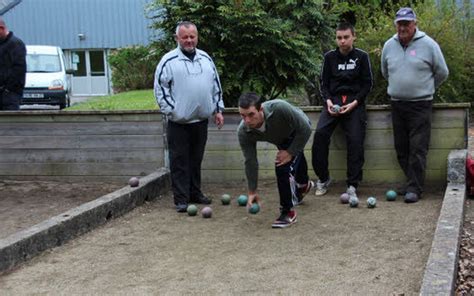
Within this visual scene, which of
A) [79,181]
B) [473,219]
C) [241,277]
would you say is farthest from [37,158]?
[473,219]

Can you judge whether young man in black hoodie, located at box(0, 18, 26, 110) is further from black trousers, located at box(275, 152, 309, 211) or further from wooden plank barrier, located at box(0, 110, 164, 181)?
black trousers, located at box(275, 152, 309, 211)

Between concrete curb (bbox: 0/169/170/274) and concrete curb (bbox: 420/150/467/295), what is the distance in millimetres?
2946

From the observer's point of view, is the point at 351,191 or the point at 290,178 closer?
the point at 290,178

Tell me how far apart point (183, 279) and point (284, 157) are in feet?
5.49

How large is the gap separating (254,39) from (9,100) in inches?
130

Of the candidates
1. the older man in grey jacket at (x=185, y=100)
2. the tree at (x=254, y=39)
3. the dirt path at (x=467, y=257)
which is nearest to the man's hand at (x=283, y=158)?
the older man in grey jacket at (x=185, y=100)

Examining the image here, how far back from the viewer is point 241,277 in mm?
4516

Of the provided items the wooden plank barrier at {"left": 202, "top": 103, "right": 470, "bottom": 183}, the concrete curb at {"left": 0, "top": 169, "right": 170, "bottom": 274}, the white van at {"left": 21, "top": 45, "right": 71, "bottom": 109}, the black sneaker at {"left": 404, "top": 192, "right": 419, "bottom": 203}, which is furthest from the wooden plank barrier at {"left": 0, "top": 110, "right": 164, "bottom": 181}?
the white van at {"left": 21, "top": 45, "right": 71, "bottom": 109}

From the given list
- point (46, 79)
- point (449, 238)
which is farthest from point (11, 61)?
point (46, 79)

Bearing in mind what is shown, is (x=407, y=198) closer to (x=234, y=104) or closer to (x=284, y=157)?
(x=284, y=157)

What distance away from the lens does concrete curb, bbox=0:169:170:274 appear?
499 cm

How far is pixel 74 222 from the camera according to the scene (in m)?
5.80

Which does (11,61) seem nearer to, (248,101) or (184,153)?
A: (184,153)

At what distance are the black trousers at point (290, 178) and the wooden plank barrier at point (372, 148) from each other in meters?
1.15
